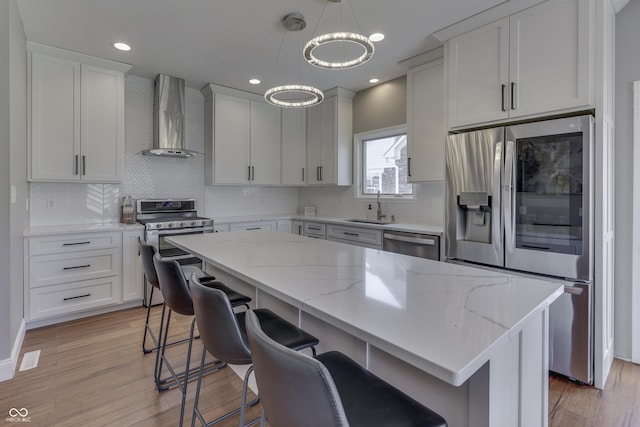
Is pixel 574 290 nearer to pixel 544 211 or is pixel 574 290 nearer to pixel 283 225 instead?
pixel 544 211

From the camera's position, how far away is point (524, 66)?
93.1 inches

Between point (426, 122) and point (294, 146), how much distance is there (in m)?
2.14

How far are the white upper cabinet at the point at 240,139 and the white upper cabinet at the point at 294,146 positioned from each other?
9cm

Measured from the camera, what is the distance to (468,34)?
2688 millimetres

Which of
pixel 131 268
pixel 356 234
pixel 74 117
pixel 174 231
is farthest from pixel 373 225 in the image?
pixel 74 117

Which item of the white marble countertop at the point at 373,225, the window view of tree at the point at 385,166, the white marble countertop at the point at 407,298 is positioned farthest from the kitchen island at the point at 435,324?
the window view of tree at the point at 385,166

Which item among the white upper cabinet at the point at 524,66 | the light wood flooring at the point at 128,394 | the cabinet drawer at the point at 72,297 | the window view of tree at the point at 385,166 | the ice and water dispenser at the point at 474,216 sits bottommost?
the light wood flooring at the point at 128,394

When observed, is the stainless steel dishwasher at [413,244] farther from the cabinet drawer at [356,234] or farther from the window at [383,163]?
the window at [383,163]

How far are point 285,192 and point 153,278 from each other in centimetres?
328

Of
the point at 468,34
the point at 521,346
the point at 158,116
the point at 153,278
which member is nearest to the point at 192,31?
the point at 158,116

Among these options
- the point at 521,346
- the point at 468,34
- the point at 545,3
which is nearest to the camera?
the point at 521,346

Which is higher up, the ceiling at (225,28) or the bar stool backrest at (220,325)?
the ceiling at (225,28)

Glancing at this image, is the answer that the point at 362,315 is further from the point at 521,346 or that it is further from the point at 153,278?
the point at 153,278

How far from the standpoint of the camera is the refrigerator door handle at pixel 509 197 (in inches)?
92.6
